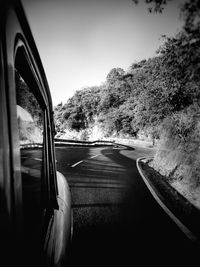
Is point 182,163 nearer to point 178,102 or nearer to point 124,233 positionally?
point 178,102

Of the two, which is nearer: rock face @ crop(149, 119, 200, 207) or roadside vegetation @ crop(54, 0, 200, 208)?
roadside vegetation @ crop(54, 0, 200, 208)

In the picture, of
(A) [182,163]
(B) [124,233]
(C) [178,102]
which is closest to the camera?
(B) [124,233]

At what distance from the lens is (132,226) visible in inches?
156

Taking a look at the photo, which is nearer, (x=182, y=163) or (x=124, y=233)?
(x=124, y=233)

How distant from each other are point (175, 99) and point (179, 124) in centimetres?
144

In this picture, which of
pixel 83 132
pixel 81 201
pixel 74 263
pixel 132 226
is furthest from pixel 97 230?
pixel 83 132

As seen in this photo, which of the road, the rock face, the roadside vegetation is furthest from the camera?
the rock face

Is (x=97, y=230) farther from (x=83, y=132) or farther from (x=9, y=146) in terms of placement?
(x=83, y=132)

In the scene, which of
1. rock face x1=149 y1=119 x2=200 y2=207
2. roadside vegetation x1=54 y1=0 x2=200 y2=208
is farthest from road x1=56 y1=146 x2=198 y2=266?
roadside vegetation x1=54 y1=0 x2=200 y2=208

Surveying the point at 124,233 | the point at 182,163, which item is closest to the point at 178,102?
the point at 182,163

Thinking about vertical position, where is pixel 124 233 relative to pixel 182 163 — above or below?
below

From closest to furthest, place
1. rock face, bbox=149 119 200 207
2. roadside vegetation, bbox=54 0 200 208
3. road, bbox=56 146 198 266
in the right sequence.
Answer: road, bbox=56 146 198 266
roadside vegetation, bbox=54 0 200 208
rock face, bbox=149 119 200 207

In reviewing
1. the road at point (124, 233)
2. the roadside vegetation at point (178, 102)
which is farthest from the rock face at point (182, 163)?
the road at point (124, 233)

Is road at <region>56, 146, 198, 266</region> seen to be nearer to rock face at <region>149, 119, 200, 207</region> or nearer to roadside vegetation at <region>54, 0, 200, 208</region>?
rock face at <region>149, 119, 200, 207</region>
